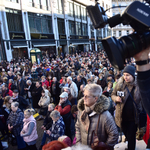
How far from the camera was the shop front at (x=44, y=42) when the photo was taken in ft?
71.3

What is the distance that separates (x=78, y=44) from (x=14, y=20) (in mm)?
16564

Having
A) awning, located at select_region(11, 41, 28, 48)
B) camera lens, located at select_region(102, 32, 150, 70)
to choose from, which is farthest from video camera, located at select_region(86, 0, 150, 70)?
awning, located at select_region(11, 41, 28, 48)

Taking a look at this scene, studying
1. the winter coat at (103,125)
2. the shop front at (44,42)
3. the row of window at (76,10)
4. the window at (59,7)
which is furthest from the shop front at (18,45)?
the winter coat at (103,125)

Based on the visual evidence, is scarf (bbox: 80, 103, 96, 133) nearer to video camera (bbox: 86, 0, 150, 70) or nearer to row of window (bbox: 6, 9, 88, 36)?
video camera (bbox: 86, 0, 150, 70)

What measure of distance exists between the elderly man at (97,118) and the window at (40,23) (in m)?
21.9

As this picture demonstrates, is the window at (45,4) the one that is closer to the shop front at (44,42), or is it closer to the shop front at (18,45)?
the shop front at (44,42)

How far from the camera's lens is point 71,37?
29.5 m

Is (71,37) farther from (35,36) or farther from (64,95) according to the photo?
(64,95)

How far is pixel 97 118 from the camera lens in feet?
6.60

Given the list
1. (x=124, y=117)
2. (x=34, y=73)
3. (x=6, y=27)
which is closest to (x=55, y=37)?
(x=6, y=27)

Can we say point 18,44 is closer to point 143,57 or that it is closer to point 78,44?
point 78,44

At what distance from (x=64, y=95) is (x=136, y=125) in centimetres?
186

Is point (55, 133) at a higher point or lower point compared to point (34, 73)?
lower

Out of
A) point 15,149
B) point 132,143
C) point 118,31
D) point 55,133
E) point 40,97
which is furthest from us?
point 118,31
